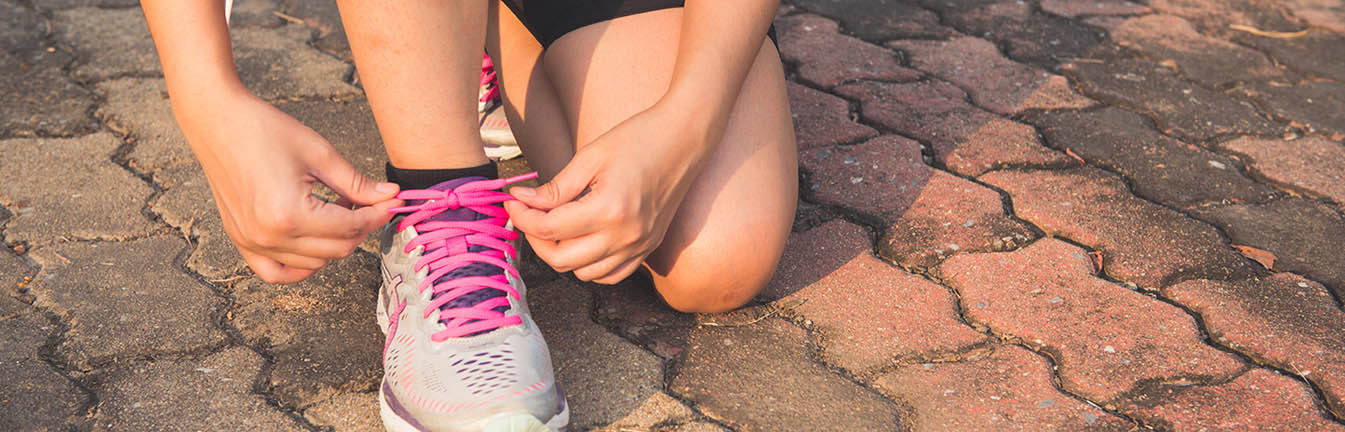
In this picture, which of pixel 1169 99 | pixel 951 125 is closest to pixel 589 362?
pixel 951 125

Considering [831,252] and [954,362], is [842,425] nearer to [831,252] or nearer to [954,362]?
[954,362]

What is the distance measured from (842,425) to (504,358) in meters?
0.40

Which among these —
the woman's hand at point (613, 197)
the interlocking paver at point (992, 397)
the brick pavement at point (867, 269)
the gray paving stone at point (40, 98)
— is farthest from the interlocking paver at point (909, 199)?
the gray paving stone at point (40, 98)

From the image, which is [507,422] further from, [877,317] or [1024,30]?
[1024,30]

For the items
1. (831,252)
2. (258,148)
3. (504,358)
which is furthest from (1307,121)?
(258,148)

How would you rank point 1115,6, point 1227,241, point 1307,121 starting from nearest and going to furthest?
point 1227,241, point 1307,121, point 1115,6

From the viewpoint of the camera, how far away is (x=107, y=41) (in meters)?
2.32

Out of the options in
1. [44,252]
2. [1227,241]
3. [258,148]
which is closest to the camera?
[258,148]

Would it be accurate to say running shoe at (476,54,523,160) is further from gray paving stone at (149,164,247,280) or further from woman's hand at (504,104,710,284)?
woman's hand at (504,104,710,284)

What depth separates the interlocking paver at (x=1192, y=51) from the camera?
2357 mm

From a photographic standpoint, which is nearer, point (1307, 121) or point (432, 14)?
point (432, 14)

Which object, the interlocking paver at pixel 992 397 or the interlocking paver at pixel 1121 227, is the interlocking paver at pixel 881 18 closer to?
the interlocking paver at pixel 1121 227

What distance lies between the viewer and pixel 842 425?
4.14 feet

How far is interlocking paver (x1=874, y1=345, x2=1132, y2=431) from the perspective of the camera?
1.27m
